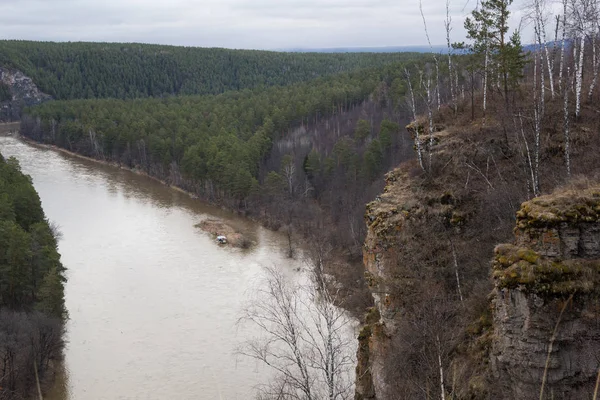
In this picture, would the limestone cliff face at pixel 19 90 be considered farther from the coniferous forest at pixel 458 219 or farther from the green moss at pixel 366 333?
the green moss at pixel 366 333

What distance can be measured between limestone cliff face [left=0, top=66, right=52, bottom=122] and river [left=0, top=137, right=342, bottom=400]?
72865 mm

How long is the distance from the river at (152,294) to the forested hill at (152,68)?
3130 inches

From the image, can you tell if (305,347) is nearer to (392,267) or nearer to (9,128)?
(392,267)

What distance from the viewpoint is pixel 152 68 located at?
136625mm

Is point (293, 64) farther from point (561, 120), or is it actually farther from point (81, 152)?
point (561, 120)

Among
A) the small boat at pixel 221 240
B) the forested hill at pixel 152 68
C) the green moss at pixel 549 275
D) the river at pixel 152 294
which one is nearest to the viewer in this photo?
the green moss at pixel 549 275

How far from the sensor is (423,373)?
1034cm

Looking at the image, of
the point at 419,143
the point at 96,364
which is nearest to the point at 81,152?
the point at 96,364

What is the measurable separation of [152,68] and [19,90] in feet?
99.0

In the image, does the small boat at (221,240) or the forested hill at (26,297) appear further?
the small boat at (221,240)

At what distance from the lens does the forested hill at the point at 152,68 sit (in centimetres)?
12394

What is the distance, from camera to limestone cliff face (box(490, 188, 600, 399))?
8680 millimetres

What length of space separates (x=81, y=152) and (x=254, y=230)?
39454mm

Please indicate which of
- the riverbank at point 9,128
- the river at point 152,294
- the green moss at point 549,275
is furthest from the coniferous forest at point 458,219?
the riverbank at point 9,128
